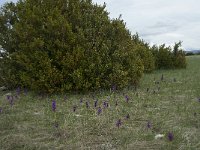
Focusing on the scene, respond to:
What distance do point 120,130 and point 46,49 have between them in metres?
4.56

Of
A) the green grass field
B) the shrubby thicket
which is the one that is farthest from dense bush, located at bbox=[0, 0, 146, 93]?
the green grass field

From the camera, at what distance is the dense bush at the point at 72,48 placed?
8711mm

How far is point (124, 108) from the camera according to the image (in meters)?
6.54

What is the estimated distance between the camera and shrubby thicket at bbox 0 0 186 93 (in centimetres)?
871

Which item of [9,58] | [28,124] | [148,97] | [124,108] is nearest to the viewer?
[28,124]

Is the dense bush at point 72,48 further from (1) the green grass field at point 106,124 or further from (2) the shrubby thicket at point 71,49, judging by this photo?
(1) the green grass field at point 106,124

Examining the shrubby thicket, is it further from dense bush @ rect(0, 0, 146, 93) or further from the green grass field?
the green grass field

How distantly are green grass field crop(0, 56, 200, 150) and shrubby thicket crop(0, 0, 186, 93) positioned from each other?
0.94m

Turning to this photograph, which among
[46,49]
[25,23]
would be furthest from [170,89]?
[25,23]

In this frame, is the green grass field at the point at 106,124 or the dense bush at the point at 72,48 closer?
the green grass field at the point at 106,124

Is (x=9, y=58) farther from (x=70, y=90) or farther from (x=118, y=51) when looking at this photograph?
(x=118, y=51)

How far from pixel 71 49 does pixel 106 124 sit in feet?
13.1

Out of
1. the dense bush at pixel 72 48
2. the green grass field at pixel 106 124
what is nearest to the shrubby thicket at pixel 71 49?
the dense bush at pixel 72 48

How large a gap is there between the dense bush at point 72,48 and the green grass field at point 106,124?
0.91m
